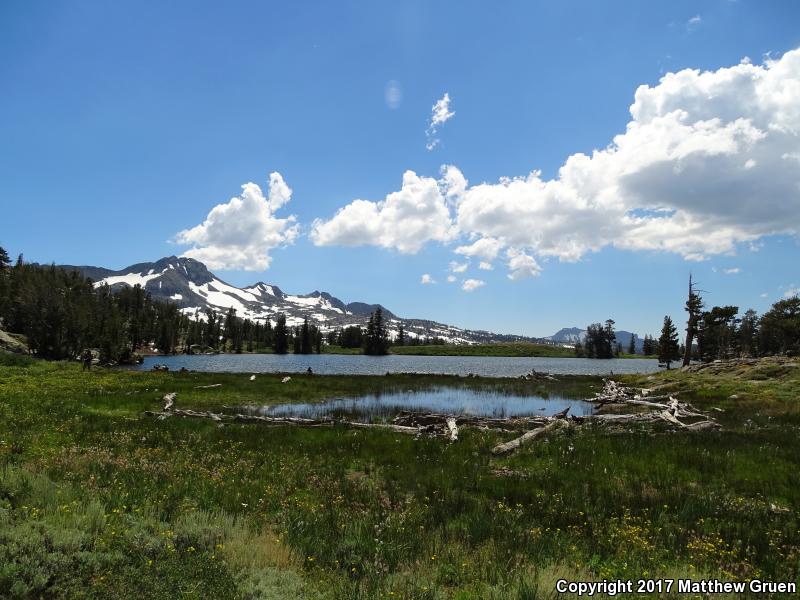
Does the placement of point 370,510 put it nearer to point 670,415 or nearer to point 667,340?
point 670,415

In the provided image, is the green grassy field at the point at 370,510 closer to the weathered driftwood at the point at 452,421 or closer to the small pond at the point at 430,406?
the weathered driftwood at the point at 452,421

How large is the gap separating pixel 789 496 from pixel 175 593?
1427 centimetres

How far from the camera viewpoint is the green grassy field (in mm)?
6258

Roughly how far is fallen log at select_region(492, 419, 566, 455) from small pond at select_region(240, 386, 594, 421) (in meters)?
7.97

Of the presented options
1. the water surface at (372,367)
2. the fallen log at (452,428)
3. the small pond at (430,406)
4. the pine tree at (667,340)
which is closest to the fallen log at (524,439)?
the fallen log at (452,428)

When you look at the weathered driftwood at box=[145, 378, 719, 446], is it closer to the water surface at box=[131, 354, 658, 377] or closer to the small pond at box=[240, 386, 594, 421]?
the small pond at box=[240, 386, 594, 421]

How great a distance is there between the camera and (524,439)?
18688 millimetres

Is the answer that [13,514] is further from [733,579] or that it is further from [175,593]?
[733,579]

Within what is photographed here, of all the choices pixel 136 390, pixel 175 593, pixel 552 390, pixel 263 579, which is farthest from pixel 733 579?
pixel 552 390

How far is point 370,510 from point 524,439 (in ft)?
34.4

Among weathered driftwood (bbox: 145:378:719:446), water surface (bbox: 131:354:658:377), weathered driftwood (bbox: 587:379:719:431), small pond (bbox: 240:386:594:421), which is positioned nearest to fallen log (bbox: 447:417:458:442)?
weathered driftwood (bbox: 145:378:719:446)

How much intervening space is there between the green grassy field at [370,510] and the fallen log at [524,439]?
2.28ft

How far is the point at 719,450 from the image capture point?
16.0m

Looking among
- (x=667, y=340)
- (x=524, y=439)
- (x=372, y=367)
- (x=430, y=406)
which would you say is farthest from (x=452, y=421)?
(x=667, y=340)
